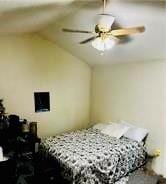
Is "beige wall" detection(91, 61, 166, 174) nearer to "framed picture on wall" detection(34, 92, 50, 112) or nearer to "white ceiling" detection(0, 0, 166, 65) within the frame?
"white ceiling" detection(0, 0, 166, 65)

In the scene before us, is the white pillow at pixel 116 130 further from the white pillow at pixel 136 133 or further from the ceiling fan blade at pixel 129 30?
the ceiling fan blade at pixel 129 30

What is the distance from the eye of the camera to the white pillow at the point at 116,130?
439 centimetres

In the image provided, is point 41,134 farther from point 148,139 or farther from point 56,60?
point 148,139

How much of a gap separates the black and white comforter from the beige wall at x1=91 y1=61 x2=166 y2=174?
16.1 inches

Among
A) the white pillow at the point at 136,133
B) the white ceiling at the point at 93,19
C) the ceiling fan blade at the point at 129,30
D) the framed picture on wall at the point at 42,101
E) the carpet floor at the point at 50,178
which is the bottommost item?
the carpet floor at the point at 50,178

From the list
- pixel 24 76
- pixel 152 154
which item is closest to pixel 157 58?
pixel 152 154

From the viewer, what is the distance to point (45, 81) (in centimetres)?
487

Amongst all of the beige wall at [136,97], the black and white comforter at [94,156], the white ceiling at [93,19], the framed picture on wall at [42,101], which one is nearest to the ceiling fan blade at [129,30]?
the white ceiling at [93,19]

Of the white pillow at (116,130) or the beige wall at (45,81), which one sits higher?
the beige wall at (45,81)

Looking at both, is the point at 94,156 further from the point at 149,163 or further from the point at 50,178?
the point at 149,163

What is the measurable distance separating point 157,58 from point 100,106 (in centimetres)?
183

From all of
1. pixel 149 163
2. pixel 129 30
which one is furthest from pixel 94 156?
pixel 129 30

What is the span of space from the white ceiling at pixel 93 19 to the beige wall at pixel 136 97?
0.26m

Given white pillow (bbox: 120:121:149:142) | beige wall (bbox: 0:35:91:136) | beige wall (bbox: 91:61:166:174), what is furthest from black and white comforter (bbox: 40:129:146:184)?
beige wall (bbox: 0:35:91:136)
